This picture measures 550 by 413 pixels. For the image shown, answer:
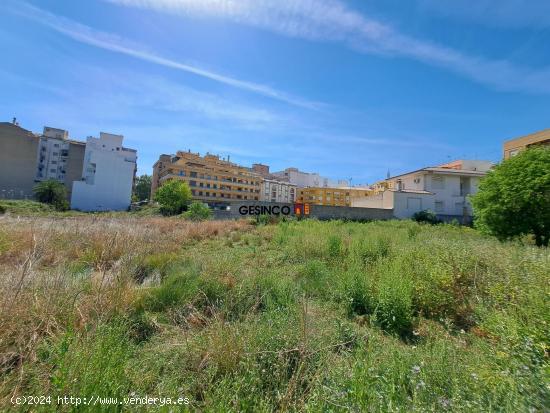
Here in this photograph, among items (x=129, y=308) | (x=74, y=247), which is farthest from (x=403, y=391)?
(x=74, y=247)

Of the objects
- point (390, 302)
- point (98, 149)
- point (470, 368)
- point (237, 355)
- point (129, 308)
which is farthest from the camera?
point (98, 149)

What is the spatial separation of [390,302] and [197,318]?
8.16ft

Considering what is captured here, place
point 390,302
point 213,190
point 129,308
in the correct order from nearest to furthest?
point 129,308 < point 390,302 < point 213,190

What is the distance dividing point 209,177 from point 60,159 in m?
32.6

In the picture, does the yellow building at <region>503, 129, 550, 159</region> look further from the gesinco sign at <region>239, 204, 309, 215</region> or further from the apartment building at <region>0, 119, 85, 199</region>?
the apartment building at <region>0, 119, 85, 199</region>

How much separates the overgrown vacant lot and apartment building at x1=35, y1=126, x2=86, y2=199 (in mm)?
62747

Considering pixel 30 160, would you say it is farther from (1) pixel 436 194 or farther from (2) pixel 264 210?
(1) pixel 436 194

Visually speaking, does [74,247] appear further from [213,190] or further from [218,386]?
[213,190]

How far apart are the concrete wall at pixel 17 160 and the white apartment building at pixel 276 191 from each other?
50.8 meters

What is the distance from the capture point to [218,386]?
197 cm

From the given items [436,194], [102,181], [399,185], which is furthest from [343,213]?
[102,181]

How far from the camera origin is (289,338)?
235cm

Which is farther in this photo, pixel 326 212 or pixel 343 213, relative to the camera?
pixel 343 213

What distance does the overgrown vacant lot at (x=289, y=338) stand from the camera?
1.66 meters
